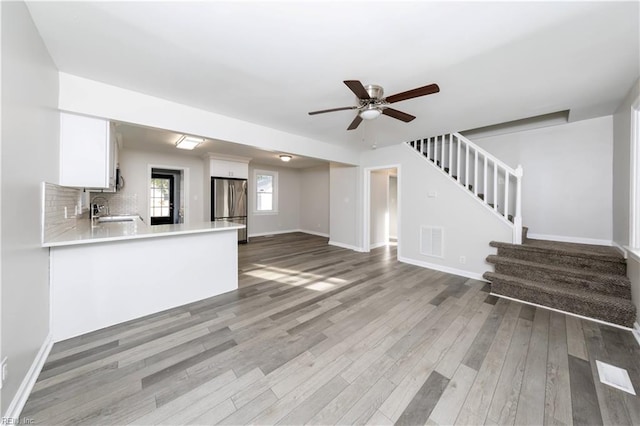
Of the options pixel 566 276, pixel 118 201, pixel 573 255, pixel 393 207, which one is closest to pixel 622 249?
pixel 573 255

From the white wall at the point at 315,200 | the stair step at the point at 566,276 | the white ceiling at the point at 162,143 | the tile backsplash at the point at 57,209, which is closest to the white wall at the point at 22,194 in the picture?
the tile backsplash at the point at 57,209

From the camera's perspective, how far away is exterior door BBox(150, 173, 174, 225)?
21.0 feet

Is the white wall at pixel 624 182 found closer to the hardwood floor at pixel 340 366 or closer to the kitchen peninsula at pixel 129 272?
the hardwood floor at pixel 340 366

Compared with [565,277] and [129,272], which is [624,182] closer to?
[565,277]

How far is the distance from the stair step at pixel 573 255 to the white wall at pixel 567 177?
1.47 feet

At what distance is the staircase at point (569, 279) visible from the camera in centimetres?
246

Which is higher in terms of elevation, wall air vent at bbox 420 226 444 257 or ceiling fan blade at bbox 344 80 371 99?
ceiling fan blade at bbox 344 80 371 99

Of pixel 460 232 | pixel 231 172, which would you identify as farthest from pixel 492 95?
pixel 231 172

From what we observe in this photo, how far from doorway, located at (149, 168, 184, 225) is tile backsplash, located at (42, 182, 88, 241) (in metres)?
3.80

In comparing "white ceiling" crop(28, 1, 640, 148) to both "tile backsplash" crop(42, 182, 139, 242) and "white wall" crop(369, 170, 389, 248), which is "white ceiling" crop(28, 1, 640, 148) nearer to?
"tile backsplash" crop(42, 182, 139, 242)

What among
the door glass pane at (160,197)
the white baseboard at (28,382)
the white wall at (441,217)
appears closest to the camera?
the white baseboard at (28,382)

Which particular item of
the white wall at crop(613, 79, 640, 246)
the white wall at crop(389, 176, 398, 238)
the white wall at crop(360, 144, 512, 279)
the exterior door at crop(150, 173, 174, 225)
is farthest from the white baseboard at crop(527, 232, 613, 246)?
the exterior door at crop(150, 173, 174, 225)

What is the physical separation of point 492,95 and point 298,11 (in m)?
2.37

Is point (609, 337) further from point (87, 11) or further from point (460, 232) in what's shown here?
point (87, 11)
